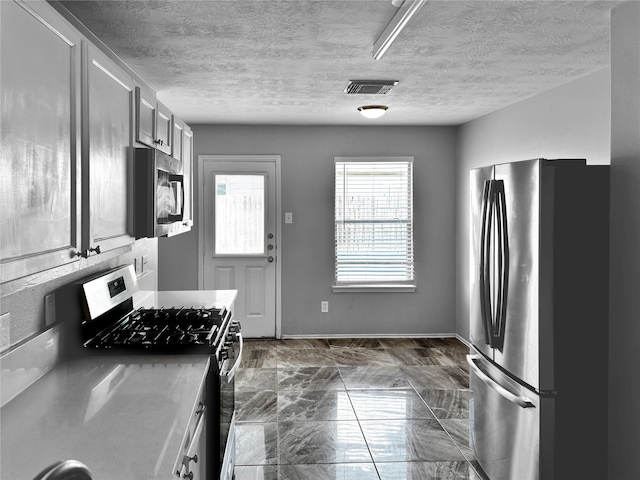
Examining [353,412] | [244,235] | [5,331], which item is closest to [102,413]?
[5,331]

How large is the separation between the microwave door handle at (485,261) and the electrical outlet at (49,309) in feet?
6.82

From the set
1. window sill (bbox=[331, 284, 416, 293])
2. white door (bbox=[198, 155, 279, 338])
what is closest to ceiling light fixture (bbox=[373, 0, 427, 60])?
white door (bbox=[198, 155, 279, 338])

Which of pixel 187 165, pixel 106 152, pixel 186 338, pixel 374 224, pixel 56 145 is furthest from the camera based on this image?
pixel 374 224

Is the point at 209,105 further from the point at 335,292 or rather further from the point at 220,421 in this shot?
the point at 220,421

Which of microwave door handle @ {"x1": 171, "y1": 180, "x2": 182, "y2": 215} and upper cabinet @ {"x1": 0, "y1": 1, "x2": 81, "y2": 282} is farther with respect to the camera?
microwave door handle @ {"x1": 171, "y1": 180, "x2": 182, "y2": 215}

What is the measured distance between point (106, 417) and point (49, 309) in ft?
2.23

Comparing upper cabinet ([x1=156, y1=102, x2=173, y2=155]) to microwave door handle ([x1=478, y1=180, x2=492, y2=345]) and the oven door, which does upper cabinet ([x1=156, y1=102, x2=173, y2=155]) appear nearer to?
the oven door

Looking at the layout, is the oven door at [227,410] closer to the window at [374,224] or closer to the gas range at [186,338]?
the gas range at [186,338]

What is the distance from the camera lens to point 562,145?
3920mm

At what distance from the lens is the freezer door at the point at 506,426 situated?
2.49m

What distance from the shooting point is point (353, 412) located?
3.87 m

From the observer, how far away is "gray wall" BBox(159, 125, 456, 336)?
5922 mm

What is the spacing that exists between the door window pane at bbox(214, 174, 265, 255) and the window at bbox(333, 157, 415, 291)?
2.81 ft

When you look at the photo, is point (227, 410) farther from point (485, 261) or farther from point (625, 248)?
point (625, 248)
